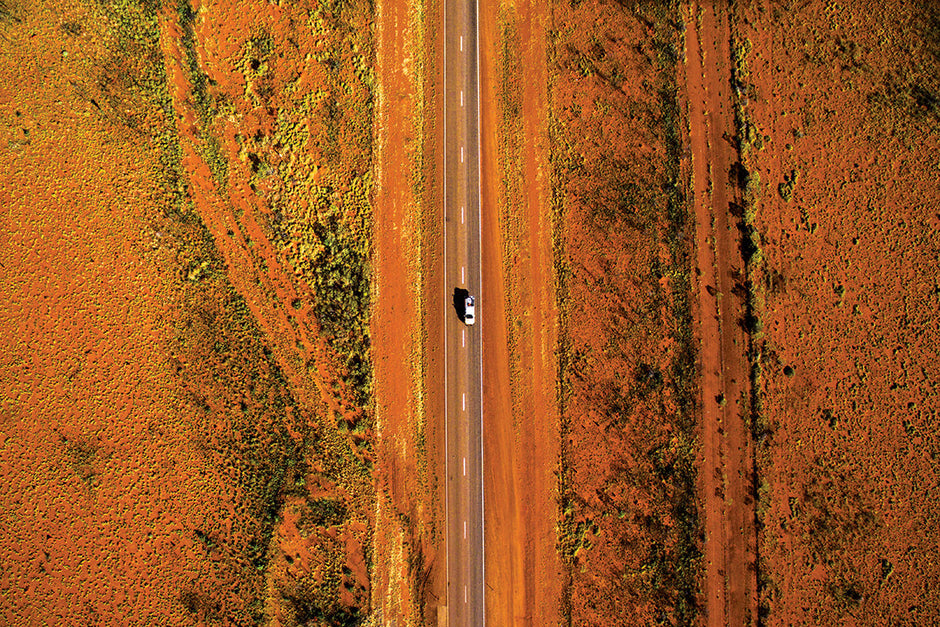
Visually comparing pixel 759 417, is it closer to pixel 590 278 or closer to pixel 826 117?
pixel 590 278

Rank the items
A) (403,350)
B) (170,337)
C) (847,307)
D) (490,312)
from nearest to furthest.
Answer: (170,337) → (403,350) → (490,312) → (847,307)

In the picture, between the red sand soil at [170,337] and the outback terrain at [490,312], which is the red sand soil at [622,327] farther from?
the red sand soil at [170,337]

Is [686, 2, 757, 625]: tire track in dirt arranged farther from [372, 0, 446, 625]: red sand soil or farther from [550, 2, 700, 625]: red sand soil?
[372, 0, 446, 625]: red sand soil

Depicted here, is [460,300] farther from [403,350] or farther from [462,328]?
[403,350]

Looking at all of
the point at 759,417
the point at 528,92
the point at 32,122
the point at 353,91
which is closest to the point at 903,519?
the point at 759,417

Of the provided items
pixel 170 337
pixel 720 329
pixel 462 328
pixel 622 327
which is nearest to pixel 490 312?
pixel 462 328

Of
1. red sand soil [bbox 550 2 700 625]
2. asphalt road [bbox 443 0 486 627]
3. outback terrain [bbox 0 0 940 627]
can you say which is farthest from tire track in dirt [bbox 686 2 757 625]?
asphalt road [bbox 443 0 486 627]

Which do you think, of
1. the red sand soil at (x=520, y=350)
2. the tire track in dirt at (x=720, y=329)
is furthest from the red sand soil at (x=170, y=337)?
the tire track in dirt at (x=720, y=329)
